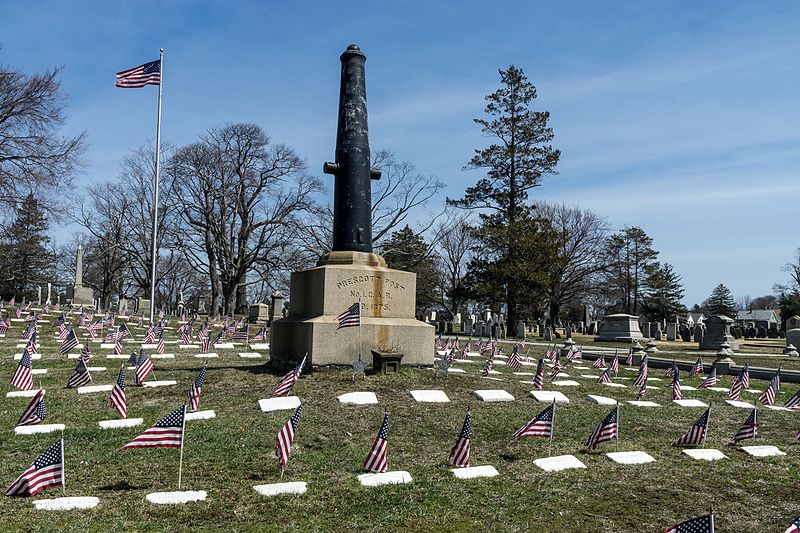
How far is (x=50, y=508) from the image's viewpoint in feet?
15.9

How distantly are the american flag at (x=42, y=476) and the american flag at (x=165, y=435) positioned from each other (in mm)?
→ 557

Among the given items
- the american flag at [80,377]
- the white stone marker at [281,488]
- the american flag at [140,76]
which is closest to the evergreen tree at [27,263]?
the american flag at [140,76]

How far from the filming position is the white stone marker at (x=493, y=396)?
9.77m

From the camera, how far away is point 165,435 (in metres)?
5.60

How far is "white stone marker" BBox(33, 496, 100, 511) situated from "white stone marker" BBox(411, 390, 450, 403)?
5.17 m

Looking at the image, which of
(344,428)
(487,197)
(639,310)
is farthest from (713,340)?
(639,310)

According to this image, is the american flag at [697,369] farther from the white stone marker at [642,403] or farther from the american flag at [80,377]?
the american flag at [80,377]

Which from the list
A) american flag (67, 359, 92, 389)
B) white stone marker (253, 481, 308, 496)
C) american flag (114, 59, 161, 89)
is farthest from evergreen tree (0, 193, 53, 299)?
white stone marker (253, 481, 308, 496)

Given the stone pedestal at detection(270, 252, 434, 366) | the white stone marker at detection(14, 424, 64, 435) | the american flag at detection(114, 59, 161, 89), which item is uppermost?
the american flag at detection(114, 59, 161, 89)

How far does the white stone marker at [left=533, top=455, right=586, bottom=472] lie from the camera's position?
6.45m

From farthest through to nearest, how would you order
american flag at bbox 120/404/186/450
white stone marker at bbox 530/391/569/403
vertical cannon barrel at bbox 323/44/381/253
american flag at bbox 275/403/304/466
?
vertical cannon barrel at bbox 323/44/381/253 → white stone marker at bbox 530/391/569/403 → american flag at bbox 275/403/304/466 → american flag at bbox 120/404/186/450

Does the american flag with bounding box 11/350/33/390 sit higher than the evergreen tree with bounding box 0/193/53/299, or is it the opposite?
the evergreen tree with bounding box 0/193/53/299

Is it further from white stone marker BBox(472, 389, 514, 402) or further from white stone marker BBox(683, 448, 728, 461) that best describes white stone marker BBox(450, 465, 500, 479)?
white stone marker BBox(472, 389, 514, 402)

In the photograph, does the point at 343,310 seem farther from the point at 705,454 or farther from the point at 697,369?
the point at 697,369
